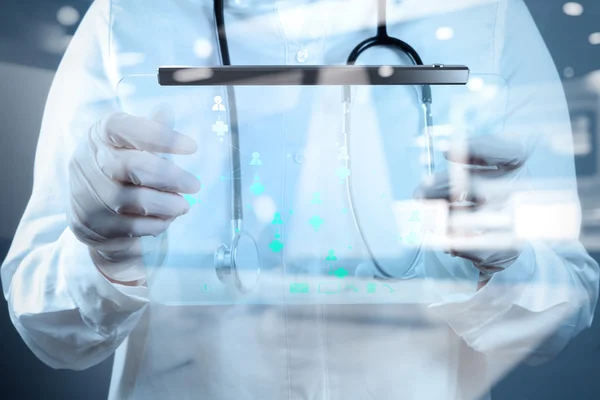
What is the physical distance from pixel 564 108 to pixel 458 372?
544 millimetres

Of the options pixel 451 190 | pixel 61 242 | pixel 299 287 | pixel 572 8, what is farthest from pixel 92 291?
pixel 572 8

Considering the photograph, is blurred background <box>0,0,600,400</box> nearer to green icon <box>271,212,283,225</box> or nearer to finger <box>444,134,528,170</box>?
finger <box>444,134,528,170</box>

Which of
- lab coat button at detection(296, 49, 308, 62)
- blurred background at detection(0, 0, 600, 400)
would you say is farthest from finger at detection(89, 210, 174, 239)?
lab coat button at detection(296, 49, 308, 62)

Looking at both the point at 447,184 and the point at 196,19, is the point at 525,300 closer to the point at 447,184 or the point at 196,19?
the point at 447,184

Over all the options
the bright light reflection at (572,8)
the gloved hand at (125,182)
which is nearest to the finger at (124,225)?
the gloved hand at (125,182)

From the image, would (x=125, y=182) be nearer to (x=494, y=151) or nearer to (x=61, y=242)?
(x=61, y=242)

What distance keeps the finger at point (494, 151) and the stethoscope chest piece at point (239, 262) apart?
15.0 inches

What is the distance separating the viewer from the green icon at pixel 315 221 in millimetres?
694

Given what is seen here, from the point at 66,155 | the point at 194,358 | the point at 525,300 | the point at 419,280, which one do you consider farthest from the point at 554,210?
the point at 66,155

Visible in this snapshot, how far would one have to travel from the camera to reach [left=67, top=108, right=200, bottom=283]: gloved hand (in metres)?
0.62

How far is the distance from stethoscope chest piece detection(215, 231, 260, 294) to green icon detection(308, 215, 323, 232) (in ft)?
0.34

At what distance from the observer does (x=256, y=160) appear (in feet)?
2.25

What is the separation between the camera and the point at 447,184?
673mm

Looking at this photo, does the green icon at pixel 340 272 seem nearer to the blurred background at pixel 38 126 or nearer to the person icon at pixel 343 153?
the person icon at pixel 343 153
